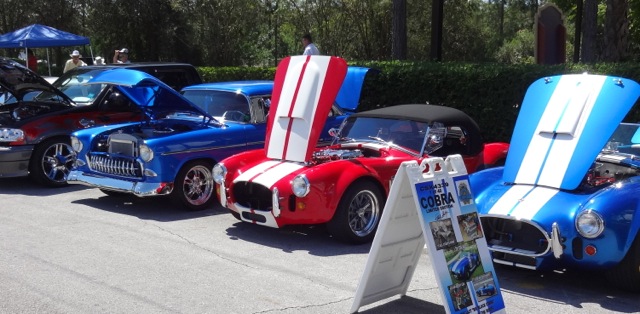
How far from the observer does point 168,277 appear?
632 centimetres

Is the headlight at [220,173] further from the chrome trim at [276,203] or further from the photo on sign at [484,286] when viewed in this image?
the photo on sign at [484,286]

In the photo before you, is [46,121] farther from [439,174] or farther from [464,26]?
[464,26]

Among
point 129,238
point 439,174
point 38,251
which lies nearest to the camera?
point 439,174

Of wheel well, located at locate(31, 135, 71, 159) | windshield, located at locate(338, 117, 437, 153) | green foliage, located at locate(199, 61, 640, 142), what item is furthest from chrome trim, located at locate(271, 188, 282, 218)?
green foliage, located at locate(199, 61, 640, 142)

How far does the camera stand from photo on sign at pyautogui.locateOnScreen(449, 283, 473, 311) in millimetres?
4875

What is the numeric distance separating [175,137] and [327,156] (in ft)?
6.22

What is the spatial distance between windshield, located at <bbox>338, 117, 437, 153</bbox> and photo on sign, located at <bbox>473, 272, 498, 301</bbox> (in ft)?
10.4

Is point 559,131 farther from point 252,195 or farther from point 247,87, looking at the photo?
point 247,87

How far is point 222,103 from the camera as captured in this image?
10242 mm

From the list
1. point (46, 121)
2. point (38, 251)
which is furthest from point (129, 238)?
point (46, 121)

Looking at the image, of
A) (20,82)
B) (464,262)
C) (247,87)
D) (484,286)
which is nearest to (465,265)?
(464,262)

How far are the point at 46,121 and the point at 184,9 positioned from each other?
58.0ft

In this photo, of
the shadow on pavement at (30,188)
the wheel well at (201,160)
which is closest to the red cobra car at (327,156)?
the wheel well at (201,160)

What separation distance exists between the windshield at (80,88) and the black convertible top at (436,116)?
204 inches
